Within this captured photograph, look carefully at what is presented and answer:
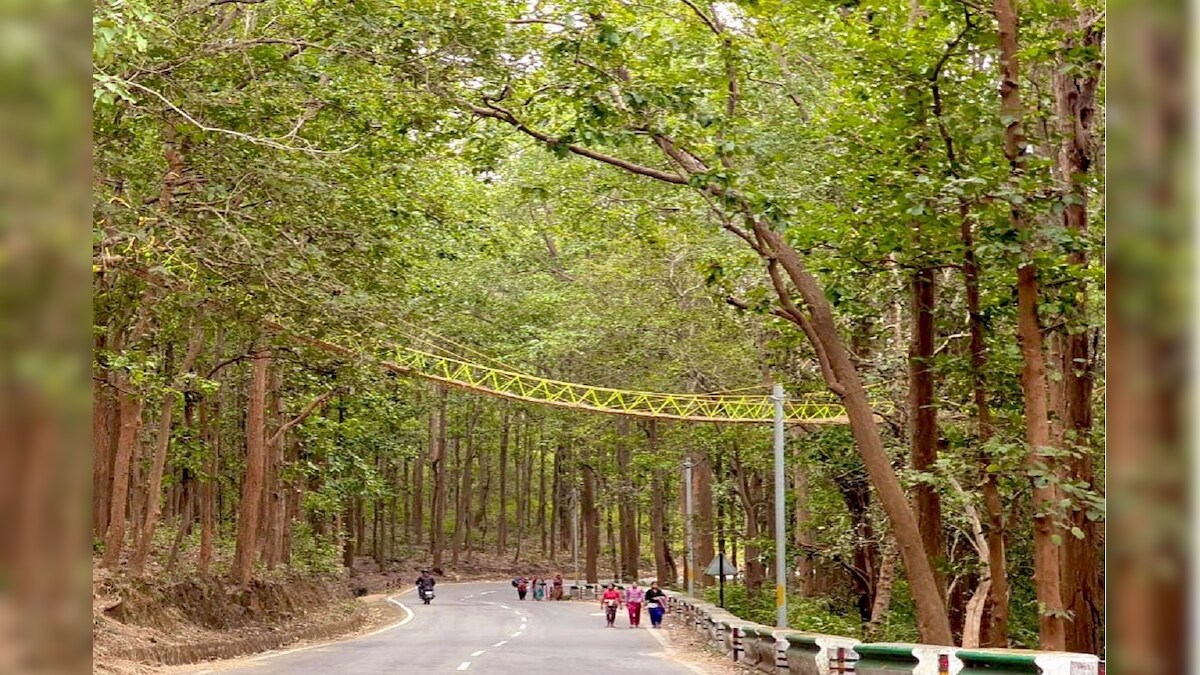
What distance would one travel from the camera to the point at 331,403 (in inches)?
1428

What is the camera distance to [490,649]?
933 inches

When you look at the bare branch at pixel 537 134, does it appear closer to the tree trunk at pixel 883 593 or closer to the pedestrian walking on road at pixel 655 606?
the tree trunk at pixel 883 593

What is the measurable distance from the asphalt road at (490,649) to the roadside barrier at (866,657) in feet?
3.82

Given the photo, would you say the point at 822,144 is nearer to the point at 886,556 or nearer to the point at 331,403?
the point at 886,556

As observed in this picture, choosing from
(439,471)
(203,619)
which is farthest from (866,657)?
(439,471)

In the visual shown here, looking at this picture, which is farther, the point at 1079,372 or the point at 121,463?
the point at 121,463

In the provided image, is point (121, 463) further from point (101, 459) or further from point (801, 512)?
point (801, 512)

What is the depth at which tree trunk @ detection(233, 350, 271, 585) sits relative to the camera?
26328 mm

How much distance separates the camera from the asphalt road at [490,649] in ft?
63.2

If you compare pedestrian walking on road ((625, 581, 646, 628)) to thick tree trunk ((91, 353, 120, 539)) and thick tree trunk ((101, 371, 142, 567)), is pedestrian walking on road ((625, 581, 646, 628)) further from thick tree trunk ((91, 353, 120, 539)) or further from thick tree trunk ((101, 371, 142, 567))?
thick tree trunk ((101, 371, 142, 567))

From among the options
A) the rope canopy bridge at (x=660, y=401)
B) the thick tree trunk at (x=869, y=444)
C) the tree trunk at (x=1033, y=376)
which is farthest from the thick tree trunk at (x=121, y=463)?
the tree trunk at (x=1033, y=376)

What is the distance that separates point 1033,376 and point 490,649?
14823 mm

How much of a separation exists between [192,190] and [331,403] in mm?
21416

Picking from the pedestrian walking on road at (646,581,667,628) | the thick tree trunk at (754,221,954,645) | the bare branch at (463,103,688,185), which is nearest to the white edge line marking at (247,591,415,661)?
the pedestrian walking on road at (646,581,667,628)
